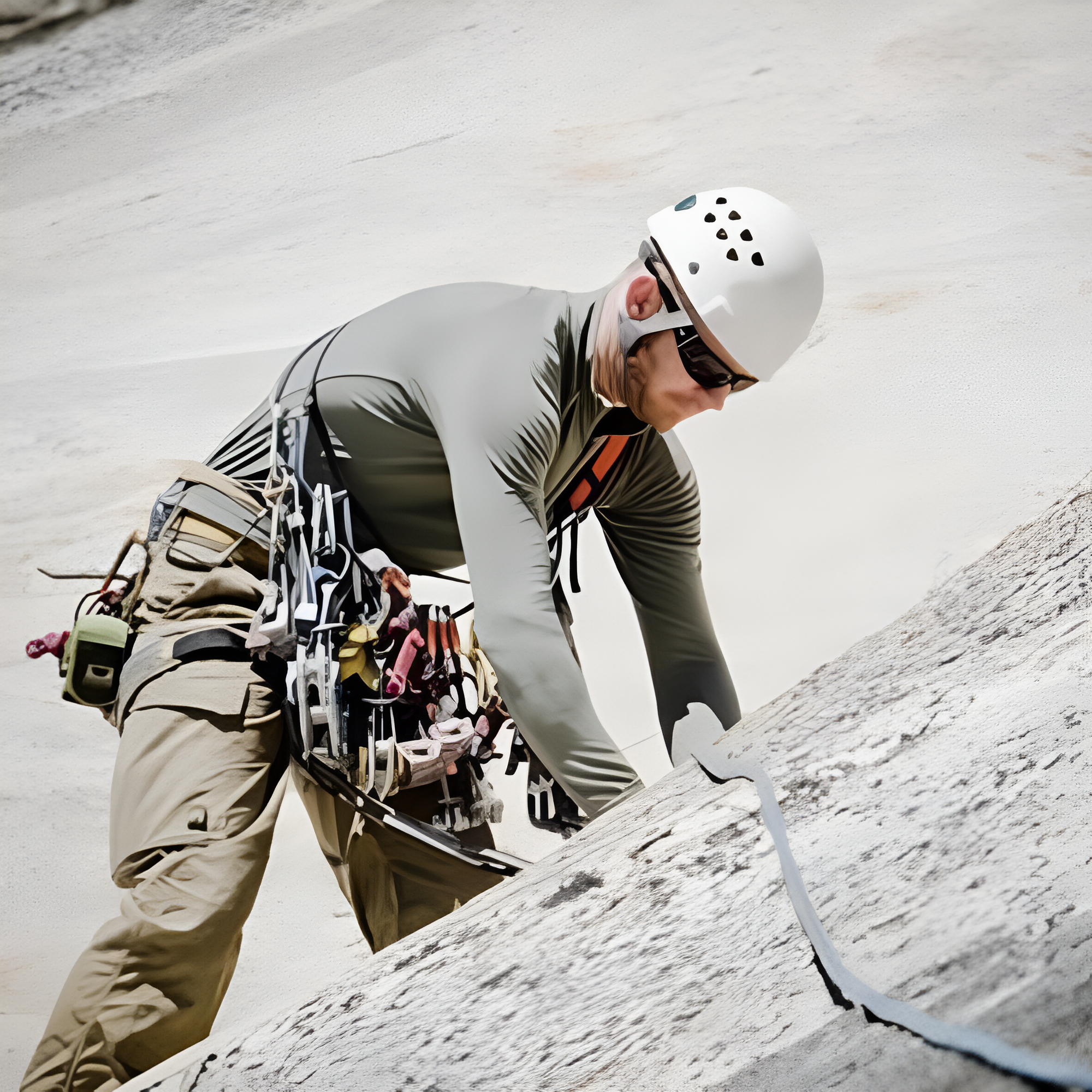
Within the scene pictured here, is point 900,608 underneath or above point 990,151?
underneath

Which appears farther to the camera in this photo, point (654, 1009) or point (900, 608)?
point (900, 608)

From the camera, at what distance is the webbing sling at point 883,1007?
2.35 ft

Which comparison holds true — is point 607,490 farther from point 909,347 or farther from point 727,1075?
point 909,347

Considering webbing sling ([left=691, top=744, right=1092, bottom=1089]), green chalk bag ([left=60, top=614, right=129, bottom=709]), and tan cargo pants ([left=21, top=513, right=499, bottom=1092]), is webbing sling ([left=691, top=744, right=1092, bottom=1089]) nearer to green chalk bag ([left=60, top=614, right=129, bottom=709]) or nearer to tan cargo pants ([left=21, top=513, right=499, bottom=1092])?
tan cargo pants ([left=21, top=513, right=499, bottom=1092])

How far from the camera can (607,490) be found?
1.67 metres

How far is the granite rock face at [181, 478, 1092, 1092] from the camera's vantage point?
799mm

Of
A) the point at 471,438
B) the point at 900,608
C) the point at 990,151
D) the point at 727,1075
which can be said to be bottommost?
the point at 900,608

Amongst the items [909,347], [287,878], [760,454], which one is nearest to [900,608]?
[760,454]

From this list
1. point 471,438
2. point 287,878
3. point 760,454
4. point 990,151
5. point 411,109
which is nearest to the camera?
point 471,438

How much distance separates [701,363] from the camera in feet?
4.69

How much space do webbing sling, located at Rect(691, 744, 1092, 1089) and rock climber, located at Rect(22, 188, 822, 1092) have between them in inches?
13.2

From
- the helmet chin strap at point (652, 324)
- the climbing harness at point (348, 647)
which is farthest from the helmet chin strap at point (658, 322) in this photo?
the climbing harness at point (348, 647)

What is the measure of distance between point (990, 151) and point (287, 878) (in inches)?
149

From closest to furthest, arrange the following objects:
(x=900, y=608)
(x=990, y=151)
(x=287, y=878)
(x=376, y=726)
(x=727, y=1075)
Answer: (x=727, y=1075) < (x=376, y=726) < (x=287, y=878) < (x=900, y=608) < (x=990, y=151)
